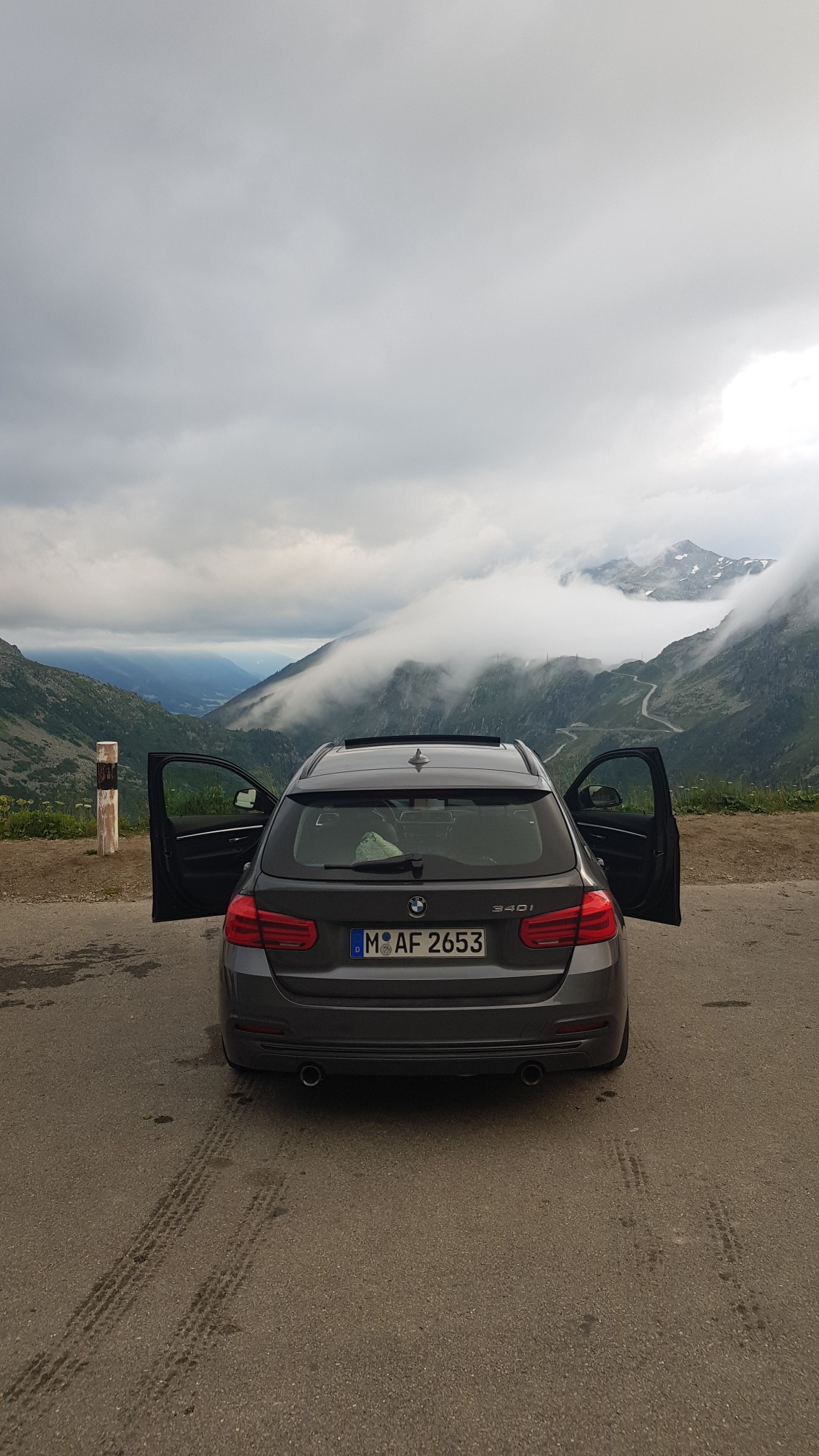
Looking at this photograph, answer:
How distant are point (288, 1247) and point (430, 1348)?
2.18 feet

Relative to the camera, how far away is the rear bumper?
362cm

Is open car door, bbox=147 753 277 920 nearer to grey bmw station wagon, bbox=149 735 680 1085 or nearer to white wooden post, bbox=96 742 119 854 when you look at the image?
grey bmw station wagon, bbox=149 735 680 1085

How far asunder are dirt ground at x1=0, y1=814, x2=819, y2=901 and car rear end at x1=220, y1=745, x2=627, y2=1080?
522cm

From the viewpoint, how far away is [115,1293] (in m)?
2.72

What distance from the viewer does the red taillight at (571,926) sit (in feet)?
12.1

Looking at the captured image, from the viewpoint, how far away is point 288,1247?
2957 millimetres

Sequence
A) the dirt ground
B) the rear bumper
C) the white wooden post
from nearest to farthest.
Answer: the rear bumper, the dirt ground, the white wooden post

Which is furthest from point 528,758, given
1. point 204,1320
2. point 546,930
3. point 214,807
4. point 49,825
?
point 49,825

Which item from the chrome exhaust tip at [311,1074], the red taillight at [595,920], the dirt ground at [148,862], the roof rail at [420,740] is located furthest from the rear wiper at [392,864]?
the dirt ground at [148,862]

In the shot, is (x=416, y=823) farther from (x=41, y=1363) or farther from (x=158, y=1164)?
(x=41, y=1363)

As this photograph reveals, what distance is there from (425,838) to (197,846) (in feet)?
8.47

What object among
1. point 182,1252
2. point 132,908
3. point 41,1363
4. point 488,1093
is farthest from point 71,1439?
point 132,908

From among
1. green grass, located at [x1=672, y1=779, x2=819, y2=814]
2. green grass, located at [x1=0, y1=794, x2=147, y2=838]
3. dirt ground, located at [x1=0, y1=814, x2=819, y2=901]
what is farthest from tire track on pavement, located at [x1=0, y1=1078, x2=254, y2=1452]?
green grass, located at [x1=672, y1=779, x2=819, y2=814]

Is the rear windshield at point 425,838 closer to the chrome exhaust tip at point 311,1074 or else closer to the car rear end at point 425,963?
the car rear end at point 425,963
